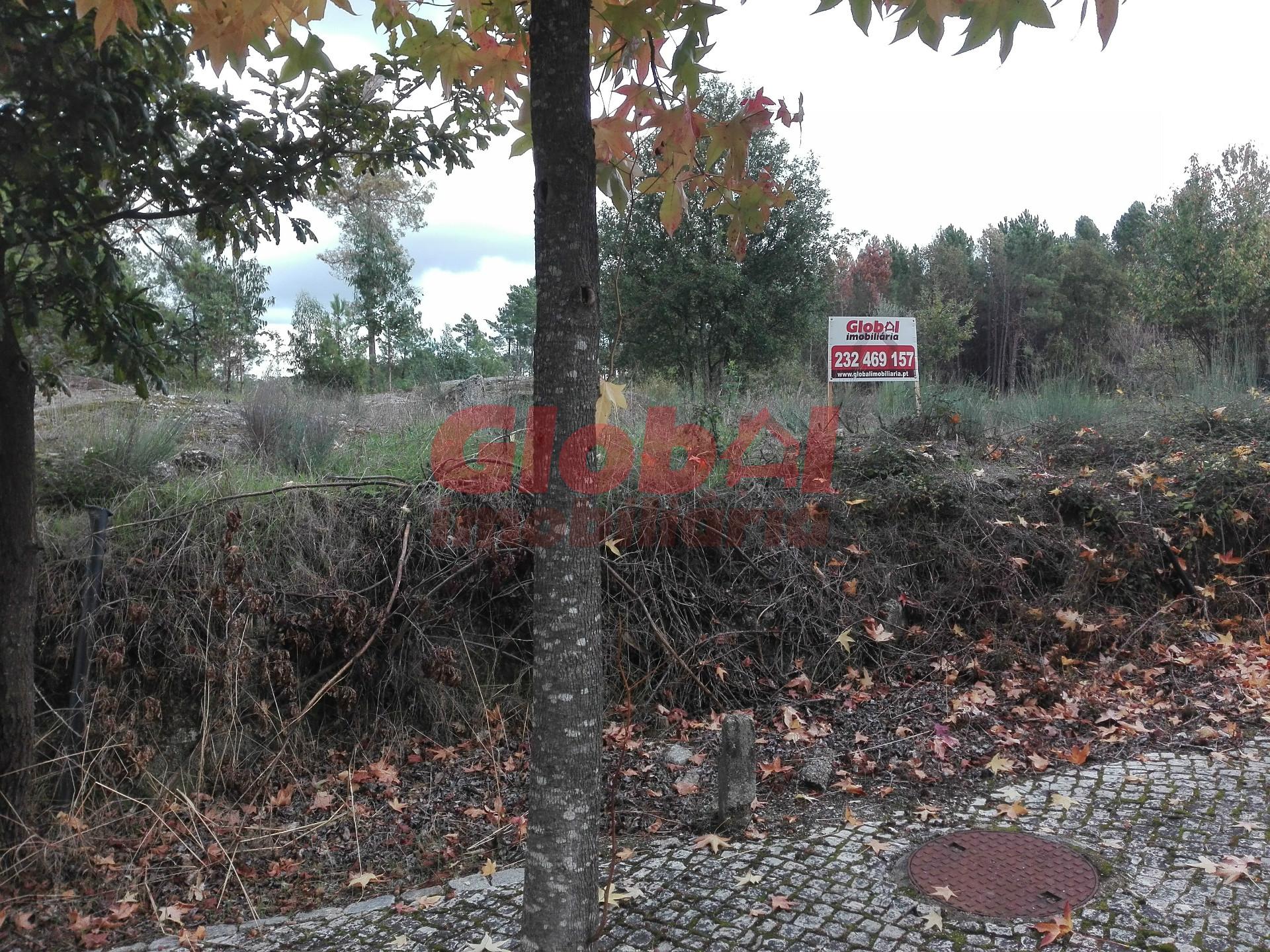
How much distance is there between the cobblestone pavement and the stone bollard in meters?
0.15

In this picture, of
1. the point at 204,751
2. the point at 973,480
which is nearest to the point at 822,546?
the point at 973,480

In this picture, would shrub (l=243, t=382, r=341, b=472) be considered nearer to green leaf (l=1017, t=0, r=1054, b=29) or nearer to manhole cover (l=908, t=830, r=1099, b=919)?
manhole cover (l=908, t=830, r=1099, b=919)

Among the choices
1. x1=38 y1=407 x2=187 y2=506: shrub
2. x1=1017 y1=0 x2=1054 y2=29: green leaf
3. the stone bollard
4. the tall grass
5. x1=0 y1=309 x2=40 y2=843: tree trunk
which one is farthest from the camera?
the tall grass

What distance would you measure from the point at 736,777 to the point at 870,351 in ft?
20.8

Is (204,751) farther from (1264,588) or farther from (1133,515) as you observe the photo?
(1264,588)

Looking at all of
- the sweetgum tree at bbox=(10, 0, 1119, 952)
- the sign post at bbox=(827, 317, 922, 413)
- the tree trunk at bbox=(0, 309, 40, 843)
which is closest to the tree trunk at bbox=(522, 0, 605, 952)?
the sweetgum tree at bbox=(10, 0, 1119, 952)

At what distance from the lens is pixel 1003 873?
3.41 metres

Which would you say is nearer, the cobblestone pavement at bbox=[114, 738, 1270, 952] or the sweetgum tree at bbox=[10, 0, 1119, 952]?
the sweetgum tree at bbox=[10, 0, 1119, 952]

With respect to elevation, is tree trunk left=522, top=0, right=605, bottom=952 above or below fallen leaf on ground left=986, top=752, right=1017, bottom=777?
above

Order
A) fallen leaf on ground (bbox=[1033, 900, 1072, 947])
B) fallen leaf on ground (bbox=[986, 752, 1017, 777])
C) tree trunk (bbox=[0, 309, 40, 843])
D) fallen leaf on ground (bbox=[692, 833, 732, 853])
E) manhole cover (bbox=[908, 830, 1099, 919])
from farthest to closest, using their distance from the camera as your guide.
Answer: fallen leaf on ground (bbox=[986, 752, 1017, 777])
tree trunk (bbox=[0, 309, 40, 843])
fallen leaf on ground (bbox=[692, 833, 732, 853])
manhole cover (bbox=[908, 830, 1099, 919])
fallen leaf on ground (bbox=[1033, 900, 1072, 947])

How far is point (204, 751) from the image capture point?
4.48 m

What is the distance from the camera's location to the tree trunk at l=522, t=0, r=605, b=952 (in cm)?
218

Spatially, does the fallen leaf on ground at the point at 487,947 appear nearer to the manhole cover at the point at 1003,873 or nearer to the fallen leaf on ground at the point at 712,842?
the fallen leaf on ground at the point at 712,842

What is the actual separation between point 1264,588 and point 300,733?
707 cm
